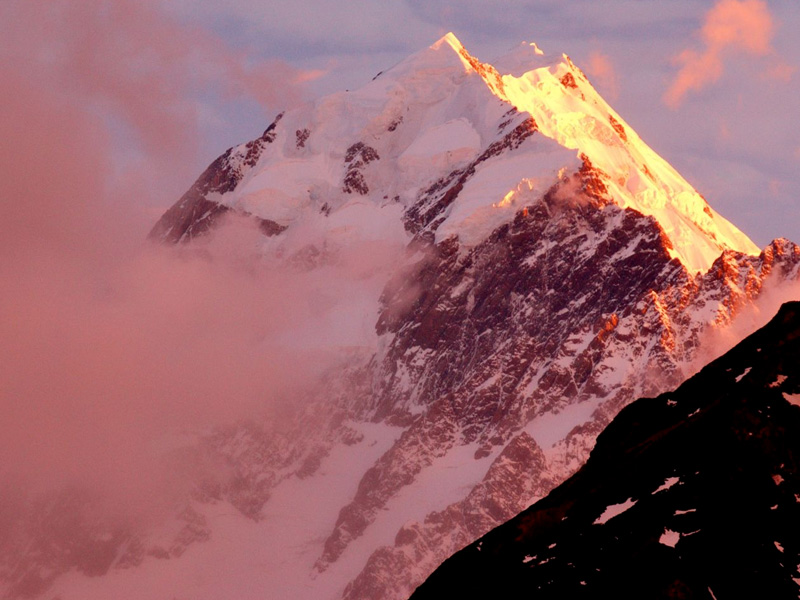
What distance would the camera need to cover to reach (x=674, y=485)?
461 inches

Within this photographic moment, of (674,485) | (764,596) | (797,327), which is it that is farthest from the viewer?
(797,327)

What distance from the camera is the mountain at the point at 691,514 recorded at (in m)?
11.4

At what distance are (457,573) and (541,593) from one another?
1.07 m

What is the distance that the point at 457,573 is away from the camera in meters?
13.0

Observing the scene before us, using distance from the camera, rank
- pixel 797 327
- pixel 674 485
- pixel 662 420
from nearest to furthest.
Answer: pixel 674 485 → pixel 797 327 → pixel 662 420

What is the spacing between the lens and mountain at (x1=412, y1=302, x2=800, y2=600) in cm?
1137

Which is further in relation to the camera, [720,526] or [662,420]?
[662,420]

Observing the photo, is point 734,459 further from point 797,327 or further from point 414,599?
point 414,599

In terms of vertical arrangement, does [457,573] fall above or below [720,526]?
above

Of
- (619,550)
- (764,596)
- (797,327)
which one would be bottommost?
(764,596)

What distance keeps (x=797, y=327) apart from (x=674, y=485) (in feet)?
6.36

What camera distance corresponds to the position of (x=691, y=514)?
1165cm

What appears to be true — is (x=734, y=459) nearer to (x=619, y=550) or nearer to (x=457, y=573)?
(x=619, y=550)

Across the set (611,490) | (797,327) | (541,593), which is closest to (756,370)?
(797,327)
